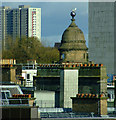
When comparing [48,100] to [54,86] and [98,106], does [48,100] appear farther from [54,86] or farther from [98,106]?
[98,106]

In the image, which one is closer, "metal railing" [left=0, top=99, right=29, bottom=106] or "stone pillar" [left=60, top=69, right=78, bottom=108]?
"metal railing" [left=0, top=99, right=29, bottom=106]

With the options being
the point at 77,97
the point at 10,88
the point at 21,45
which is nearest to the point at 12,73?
the point at 10,88

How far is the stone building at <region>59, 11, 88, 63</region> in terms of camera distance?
7869cm

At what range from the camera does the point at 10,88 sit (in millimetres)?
53219

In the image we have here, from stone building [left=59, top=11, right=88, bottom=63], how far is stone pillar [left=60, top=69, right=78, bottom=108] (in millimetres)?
23876

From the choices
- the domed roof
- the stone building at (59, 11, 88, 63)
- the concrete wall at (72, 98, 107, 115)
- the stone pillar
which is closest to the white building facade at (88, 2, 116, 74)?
the stone building at (59, 11, 88, 63)

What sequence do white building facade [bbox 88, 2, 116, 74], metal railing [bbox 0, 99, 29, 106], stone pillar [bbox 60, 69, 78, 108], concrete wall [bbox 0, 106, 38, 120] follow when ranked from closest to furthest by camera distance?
concrete wall [bbox 0, 106, 38, 120], metal railing [bbox 0, 99, 29, 106], stone pillar [bbox 60, 69, 78, 108], white building facade [bbox 88, 2, 116, 74]

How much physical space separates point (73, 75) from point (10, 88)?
12.1 feet

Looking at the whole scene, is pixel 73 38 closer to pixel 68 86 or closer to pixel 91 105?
pixel 68 86

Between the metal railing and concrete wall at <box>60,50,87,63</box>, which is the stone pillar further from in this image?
concrete wall at <box>60,50,87,63</box>

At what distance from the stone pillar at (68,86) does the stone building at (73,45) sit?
2388cm

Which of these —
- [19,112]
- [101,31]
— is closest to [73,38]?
[19,112]

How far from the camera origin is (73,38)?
7962cm

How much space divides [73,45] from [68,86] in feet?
90.3
